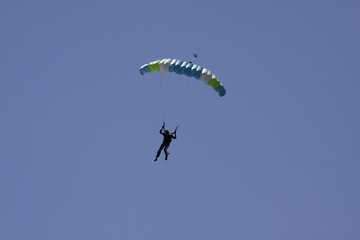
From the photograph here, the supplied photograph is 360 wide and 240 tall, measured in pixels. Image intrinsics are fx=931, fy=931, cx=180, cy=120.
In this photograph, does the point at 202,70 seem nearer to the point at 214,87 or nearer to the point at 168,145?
the point at 214,87

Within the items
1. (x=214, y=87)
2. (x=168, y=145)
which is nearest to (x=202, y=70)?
(x=214, y=87)

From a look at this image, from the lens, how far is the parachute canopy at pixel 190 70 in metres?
45.0

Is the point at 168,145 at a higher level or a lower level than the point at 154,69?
lower

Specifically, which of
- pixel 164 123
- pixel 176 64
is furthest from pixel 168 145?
pixel 176 64

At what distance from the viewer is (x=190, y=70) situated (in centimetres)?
4494

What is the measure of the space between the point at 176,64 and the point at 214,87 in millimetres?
2229

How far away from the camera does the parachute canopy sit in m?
45.0

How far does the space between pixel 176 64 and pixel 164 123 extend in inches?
115

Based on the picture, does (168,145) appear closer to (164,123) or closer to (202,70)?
(164,123)

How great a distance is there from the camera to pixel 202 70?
45156 millimetres

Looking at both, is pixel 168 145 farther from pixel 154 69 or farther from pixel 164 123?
pixel 154 69

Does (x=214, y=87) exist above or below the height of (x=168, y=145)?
above

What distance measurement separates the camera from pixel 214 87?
4575 centimetres

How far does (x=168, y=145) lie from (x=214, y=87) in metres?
3.65
